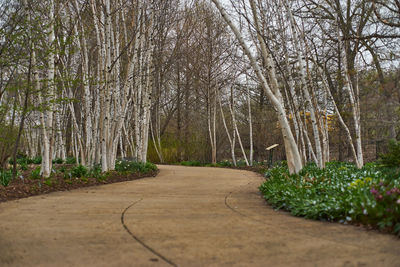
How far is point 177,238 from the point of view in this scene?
10.7 feet

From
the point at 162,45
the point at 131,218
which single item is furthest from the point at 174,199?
the point at 162,45

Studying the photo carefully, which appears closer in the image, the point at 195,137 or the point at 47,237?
the point at 47,237

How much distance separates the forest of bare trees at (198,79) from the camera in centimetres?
847

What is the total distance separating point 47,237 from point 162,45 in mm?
14890

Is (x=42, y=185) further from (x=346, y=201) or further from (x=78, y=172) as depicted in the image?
(x=346, y=201)

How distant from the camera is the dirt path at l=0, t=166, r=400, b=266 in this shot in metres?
2.62

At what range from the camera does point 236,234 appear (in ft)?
11.2

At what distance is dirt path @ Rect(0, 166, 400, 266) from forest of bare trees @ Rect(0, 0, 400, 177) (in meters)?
3.76

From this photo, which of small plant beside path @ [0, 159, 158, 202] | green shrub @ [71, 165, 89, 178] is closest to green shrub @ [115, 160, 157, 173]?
small plant beside path @ [0, 159, 158, 202]

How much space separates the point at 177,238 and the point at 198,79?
1859cm

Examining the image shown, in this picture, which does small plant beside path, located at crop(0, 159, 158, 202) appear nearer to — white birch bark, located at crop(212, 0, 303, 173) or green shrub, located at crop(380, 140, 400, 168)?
white birch bark, located at crop(212, 0, 303, 173)

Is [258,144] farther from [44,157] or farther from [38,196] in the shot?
[38,196]

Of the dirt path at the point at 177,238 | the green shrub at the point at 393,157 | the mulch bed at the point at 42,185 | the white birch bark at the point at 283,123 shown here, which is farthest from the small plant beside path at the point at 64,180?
the green shrub at the point at 393,157

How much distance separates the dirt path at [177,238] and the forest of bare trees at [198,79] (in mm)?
3760
